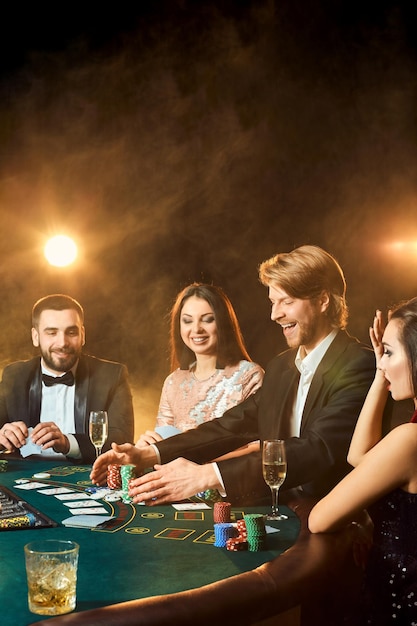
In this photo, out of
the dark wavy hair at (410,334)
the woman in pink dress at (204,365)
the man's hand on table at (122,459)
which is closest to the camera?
the dark wavy hair at (410,334)

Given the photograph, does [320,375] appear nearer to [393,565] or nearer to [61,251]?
[393,565]

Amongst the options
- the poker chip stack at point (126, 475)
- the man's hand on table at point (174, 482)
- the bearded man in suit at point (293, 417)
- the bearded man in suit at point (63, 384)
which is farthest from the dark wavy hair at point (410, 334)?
the bearded man in suit at point (63, 384)

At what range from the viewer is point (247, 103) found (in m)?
5.74

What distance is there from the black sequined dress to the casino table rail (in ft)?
0.28

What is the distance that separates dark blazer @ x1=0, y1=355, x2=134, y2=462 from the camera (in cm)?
487

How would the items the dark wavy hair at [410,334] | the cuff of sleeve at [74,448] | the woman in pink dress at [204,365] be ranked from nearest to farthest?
the dark wavy hair at [410,334]
the cuff of sleeve at [74,448]
the woman in pink dress at [204,365]

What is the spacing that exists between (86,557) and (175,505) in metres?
0.68

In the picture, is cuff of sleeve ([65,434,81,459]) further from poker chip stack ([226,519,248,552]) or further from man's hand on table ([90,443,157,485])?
poker chip stack ([226,519,248,552])

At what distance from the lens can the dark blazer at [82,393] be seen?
4867mm

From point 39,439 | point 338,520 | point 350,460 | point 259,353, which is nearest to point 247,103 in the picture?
point 259,353

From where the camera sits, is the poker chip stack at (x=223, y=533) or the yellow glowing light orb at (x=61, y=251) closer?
the poker chip stack at (x=223, y=533)

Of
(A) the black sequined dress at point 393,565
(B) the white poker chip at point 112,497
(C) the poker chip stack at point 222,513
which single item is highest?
(B) the white poker chip at point 112,497

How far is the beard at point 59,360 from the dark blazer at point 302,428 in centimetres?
148

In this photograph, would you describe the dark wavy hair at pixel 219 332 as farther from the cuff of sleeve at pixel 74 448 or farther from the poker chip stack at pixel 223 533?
the poker chip stack at pixel 223 533
